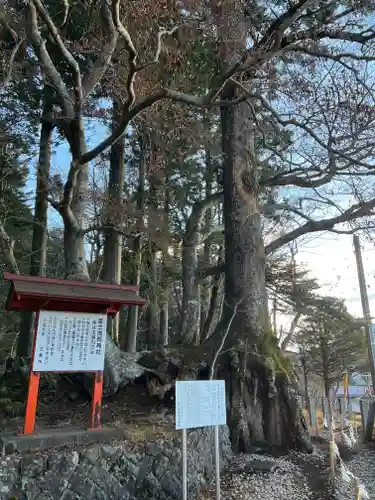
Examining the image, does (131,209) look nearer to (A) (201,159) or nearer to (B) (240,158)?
(B) (240,158)

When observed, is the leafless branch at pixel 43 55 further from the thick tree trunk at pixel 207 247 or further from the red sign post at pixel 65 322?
the thick tree trunk at pixel 207 247

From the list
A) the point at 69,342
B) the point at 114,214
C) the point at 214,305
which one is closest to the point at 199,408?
the point at 69,342

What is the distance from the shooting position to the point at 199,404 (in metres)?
4.32

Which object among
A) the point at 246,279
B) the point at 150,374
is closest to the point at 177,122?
the point at 246,279

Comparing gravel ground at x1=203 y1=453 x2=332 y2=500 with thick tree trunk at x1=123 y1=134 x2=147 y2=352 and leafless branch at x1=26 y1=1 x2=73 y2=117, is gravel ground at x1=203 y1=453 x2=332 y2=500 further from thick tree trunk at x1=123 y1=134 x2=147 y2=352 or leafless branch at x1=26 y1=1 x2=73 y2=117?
leafless branch at x1=26 y1=1 x2=73 y2=117

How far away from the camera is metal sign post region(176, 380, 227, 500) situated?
4.11m

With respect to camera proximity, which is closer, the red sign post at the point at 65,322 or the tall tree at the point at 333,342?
the red sign post at the point at 65,322

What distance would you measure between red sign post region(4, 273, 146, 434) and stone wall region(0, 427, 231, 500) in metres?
0.49

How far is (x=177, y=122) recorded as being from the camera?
7617mm

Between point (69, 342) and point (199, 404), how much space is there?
68.2 inches

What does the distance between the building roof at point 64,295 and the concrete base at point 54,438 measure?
1417mm

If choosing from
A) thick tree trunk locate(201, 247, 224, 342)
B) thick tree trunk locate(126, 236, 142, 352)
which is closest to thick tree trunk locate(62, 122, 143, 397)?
thick tree trunk locate(126, 236, 142, 352)

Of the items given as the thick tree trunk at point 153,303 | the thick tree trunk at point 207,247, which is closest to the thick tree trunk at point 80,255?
the thick tree trunk at point 153,303

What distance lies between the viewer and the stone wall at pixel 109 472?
3.87 m
